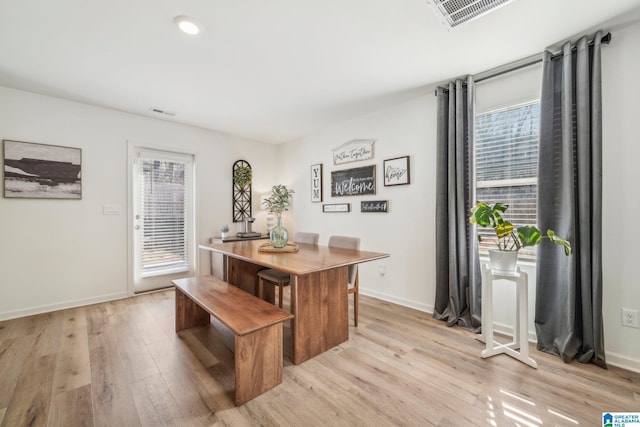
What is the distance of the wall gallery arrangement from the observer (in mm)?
3301

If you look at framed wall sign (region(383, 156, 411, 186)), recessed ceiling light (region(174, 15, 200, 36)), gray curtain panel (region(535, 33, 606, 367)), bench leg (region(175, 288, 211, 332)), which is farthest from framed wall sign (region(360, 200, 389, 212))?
recessed ceiling light (region(174, 15, 200, 36))

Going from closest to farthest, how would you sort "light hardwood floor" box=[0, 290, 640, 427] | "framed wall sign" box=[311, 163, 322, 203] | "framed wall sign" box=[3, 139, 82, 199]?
"light hardwood floor" box=[0, 290, 640, 427], "framed wall sign" box=[3, 139, 82, 199], "framed wall sign" box=[311, 163, 322, 203]

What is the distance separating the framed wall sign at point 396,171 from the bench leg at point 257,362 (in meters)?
2.24

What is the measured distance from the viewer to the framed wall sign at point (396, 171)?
3208 mm

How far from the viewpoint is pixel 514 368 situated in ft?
6.35

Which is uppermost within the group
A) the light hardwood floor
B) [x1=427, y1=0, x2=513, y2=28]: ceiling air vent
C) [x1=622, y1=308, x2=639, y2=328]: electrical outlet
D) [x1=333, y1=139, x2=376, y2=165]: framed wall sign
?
[x1=427, y1=0, x2=513, y2=28]: ceiling air vent

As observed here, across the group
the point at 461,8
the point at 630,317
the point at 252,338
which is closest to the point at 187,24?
the point at 461,8

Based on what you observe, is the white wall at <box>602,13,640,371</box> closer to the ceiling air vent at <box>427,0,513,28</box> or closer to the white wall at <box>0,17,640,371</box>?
the white wall at <box>0,17,640,371</box>

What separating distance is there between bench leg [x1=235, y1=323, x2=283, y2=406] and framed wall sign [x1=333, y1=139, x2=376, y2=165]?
258 centimetres

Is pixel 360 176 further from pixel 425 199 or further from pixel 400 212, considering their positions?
pixel 425 199

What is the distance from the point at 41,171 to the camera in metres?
2.98

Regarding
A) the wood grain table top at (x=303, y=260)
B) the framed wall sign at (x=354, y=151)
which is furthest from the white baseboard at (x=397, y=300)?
the framed wall sign at (x=354, y=151)

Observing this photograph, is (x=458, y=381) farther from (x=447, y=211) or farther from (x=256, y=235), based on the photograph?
(x=256, y=235)

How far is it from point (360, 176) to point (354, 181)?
13cm
